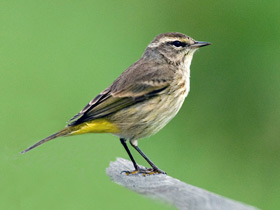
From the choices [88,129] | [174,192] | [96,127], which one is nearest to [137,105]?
[96,127]

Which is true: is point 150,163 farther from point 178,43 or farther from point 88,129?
point 178,43

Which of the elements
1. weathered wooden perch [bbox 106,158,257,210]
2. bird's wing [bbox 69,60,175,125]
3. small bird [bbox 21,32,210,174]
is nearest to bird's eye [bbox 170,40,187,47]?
small bird [bbox 21,32,210,174]

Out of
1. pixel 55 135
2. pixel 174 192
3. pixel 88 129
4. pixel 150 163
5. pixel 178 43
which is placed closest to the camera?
pixel 174 192

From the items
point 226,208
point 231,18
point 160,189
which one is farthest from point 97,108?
point 231,18

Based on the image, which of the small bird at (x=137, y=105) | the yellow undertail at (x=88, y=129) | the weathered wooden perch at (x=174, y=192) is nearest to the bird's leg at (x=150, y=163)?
the small bird at (x=137, y=105)

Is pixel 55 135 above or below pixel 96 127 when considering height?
above
